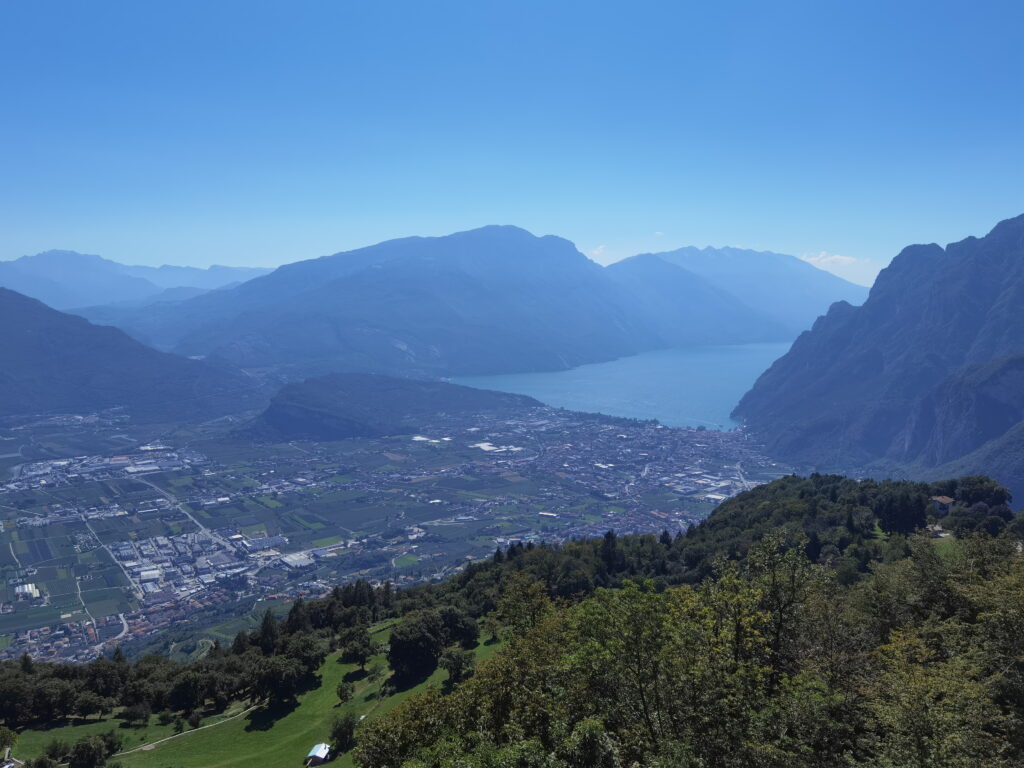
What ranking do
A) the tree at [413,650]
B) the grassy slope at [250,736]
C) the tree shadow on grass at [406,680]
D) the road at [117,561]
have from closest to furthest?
the grassy slope at [250,736], the tree shadow on grass at [406,680], the tree at [413,650], the road at [117,561]

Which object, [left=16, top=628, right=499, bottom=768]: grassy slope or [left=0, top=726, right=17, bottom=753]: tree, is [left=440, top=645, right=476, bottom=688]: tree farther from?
[left=0, top=726, right=17, bottom=753]: tree

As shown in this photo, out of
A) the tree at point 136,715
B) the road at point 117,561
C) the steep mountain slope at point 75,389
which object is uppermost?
the steep mountain slope at point 75,389

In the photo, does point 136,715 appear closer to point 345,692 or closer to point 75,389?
point 345,692

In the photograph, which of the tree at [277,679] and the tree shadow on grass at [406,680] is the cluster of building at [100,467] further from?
the tree shadow on grass at [406,680]

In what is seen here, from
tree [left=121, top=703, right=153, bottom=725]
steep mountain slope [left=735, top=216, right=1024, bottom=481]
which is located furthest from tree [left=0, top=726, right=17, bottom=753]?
steep mountain slope [left=735, top=216, right=1024, bottom=481]

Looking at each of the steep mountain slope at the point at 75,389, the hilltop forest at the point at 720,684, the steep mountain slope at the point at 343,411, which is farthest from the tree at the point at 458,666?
the steep mountain slope at the point at 75,389

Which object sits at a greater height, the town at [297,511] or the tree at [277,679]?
the tree at [277,679]
